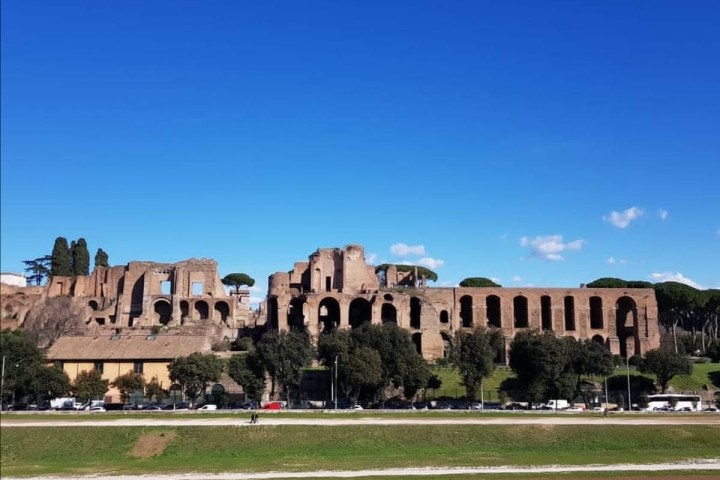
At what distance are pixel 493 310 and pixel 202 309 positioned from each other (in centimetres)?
3598

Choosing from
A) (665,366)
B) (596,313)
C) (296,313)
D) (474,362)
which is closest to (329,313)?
(296,313)

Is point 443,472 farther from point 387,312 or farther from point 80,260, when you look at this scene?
point 80,260

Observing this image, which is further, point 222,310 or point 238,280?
point 238,280

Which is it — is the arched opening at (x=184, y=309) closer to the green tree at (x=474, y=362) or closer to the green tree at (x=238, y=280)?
the green tree at (x=238, y=280)

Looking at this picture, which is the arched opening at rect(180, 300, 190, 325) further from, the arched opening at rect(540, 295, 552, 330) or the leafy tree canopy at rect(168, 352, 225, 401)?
the arched opening at rect(540, 295, 552, 330)

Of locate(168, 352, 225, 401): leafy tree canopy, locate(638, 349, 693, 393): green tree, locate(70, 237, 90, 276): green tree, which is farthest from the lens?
locate(70, 237, 90, 276): green tree

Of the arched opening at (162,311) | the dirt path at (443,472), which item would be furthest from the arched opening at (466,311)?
the dirt path at (443,472)

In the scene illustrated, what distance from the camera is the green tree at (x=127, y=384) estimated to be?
168 feet

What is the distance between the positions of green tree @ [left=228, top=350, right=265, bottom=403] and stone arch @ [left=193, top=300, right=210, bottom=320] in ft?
106

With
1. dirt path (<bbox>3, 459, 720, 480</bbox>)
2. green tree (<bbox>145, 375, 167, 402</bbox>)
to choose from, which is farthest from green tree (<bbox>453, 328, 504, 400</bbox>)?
green tree (<bbox>145, 375, 167, 402</bbox>)

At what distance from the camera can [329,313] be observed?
81375 mm

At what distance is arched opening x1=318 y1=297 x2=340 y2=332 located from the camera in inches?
3078

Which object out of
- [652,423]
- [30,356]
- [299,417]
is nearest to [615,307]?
[652,423]

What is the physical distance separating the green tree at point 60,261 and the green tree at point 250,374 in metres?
49.8
